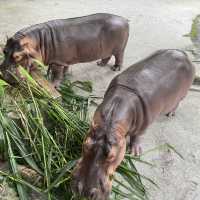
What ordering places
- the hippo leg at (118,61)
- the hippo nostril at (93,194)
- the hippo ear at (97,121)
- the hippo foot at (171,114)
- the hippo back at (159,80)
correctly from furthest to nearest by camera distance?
the hippo leg at (118,61), the hippo foot at (171,114), the hippo back at (159,80), the hippo ear at (97,121), the hippo nostril at (93,194)

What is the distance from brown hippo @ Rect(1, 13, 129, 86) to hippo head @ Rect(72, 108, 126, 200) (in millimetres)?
1059

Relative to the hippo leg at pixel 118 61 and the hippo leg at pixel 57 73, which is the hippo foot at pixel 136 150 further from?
the hippo leg at pixel 118 61

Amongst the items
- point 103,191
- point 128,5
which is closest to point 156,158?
point 103,191

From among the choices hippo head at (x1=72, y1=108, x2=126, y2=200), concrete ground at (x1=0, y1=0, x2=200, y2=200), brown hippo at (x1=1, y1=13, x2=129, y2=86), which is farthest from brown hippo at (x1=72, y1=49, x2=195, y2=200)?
brown hippo at (x1=1, y1=13, x2=129, y2=86)

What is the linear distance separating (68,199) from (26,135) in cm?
48

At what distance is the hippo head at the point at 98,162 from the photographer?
1852 millimetres

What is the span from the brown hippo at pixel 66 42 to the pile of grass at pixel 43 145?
0.87 ft

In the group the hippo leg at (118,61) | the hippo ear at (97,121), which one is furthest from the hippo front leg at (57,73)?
the hippo ear at (97,121)

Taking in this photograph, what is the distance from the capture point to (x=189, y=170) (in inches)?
100.0

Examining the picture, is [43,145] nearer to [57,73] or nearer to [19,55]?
[19,55]

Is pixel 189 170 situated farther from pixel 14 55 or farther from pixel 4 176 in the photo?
pixel 14 55

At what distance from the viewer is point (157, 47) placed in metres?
4.02

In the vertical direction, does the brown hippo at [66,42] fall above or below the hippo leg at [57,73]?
above

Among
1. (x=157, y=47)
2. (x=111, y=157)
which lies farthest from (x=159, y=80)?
(x=157, y=47)
